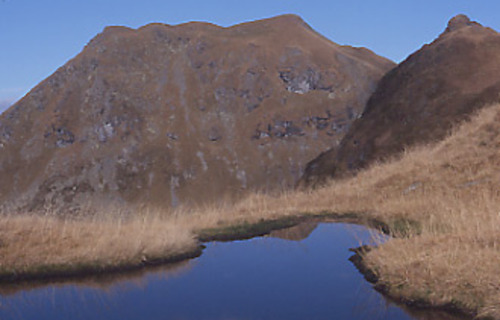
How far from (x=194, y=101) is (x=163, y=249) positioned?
3938 inches

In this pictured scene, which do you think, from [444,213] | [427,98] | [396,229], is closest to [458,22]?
[427,98]

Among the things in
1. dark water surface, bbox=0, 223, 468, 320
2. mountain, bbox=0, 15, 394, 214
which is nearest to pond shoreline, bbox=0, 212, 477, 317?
dark water surface, bbox=0, 223, 468, 320

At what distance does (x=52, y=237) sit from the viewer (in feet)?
37.1

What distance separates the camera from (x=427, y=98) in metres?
65.1

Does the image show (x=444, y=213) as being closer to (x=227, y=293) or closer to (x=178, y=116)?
(x=227, y=293)

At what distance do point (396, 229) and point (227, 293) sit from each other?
576 cm

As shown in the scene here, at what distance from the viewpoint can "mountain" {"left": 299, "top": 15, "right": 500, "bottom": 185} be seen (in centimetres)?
5706

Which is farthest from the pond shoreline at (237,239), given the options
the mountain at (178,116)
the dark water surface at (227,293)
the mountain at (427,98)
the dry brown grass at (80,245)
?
the mountain at (178,116)

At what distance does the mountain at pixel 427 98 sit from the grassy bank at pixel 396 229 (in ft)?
107

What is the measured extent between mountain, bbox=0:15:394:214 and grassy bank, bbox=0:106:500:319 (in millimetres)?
69747

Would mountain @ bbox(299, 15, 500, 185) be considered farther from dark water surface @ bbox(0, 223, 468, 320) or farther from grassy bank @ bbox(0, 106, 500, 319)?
dark water surface @ bbox(0, 223, 468, 320)

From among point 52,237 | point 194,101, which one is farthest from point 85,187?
point 52,237

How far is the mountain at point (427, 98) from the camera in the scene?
57062mm

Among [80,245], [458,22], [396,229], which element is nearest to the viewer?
[80,245]
